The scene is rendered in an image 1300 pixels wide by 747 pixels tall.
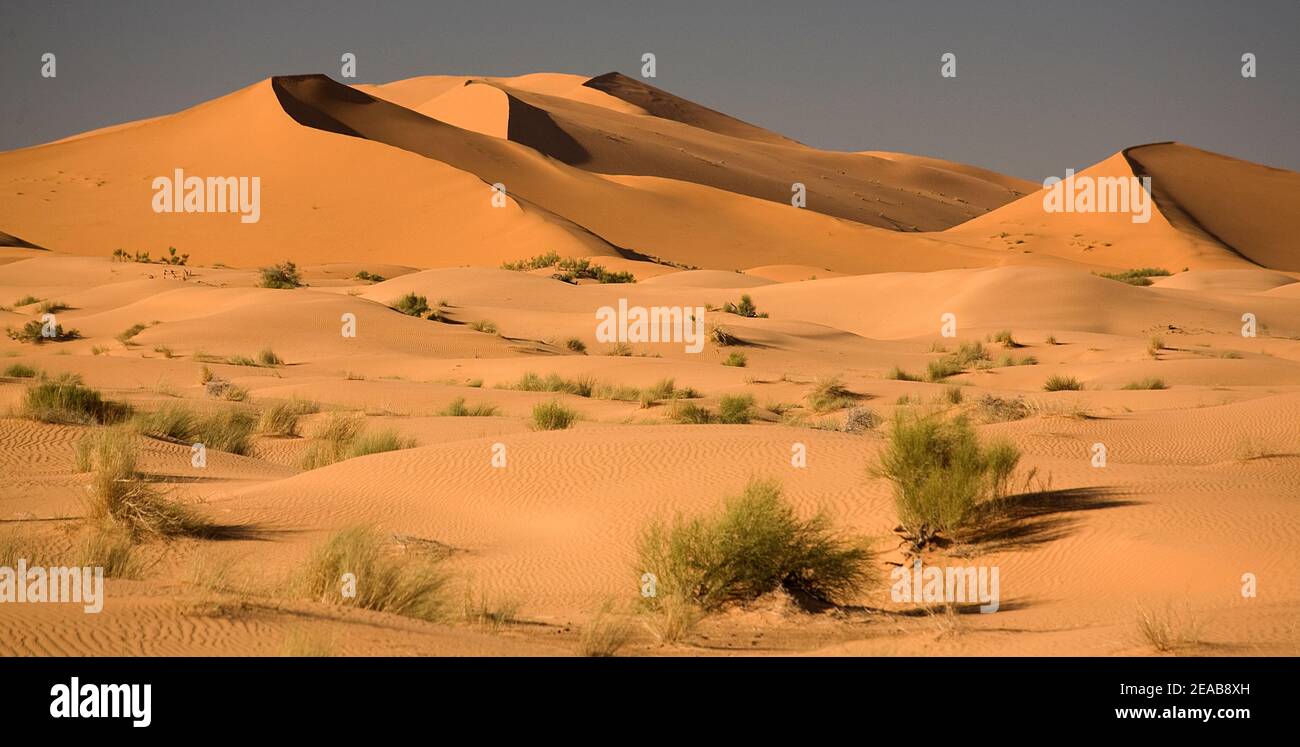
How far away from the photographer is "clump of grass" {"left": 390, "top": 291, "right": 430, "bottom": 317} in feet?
106

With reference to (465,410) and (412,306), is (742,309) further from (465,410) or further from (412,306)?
(465,410)

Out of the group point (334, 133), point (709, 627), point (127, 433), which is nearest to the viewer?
point (709, 627)

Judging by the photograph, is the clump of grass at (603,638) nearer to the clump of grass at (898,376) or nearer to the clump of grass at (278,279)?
the clump of grass at (898,376)

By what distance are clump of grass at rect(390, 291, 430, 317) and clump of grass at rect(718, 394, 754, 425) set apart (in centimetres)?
1513

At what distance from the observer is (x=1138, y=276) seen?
49562mm

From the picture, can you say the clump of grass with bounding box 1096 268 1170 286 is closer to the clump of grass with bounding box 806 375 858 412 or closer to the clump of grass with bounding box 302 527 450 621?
the clump of grass with bounding box 806 375 858 412

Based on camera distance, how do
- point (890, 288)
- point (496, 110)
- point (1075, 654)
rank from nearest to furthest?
point (1075, 654)
point (890, 288)
point (496, 110)

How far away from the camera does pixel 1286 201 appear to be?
243 ft

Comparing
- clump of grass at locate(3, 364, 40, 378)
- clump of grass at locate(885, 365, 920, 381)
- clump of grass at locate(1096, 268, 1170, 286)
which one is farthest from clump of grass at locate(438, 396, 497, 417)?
clump of grass at locate(1096, 268, 1170, 286)

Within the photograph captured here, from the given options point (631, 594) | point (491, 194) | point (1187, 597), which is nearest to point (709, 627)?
point (631, 594)

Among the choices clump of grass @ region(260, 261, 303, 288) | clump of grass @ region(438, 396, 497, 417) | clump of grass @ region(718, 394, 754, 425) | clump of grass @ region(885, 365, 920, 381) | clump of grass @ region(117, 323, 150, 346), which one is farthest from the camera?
clump of grass @ region(260, 261, 303, 288)

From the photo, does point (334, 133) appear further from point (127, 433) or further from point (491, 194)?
point (127, 433)

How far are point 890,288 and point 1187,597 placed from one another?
3330 cm
